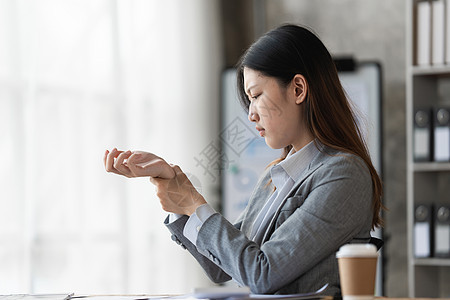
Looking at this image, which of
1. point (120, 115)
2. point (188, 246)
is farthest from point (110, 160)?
point (120, 115)

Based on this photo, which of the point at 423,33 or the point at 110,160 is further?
the point at 423,33

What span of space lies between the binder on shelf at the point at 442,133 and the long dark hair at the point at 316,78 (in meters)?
1.81

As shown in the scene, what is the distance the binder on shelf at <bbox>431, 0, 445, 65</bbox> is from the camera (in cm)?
300

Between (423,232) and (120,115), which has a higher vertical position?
(120,115)

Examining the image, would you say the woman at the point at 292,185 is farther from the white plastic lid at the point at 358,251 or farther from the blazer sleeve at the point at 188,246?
the white plastic lid at the point at 358,251

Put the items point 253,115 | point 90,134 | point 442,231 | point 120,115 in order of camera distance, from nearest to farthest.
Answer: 1. point 253,115
2. point 90,134
3. point 120,115
4. point 442,231

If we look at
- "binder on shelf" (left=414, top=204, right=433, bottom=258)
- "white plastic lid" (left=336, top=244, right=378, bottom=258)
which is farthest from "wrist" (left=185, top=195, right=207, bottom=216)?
"binder on shelf" (left=414, top=204, right=433, bottom=258)

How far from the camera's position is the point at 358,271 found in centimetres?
95

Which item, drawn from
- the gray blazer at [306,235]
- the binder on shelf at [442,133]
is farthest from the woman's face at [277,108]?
the binder on shelf at [442,133]

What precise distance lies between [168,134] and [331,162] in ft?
6.44

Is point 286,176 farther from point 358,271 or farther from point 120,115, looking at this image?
point 120,115

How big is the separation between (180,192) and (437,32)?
2162mm

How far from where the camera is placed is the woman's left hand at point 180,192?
4.02ft

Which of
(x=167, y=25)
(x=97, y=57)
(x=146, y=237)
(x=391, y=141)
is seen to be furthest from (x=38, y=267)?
(x=391, y=141)
